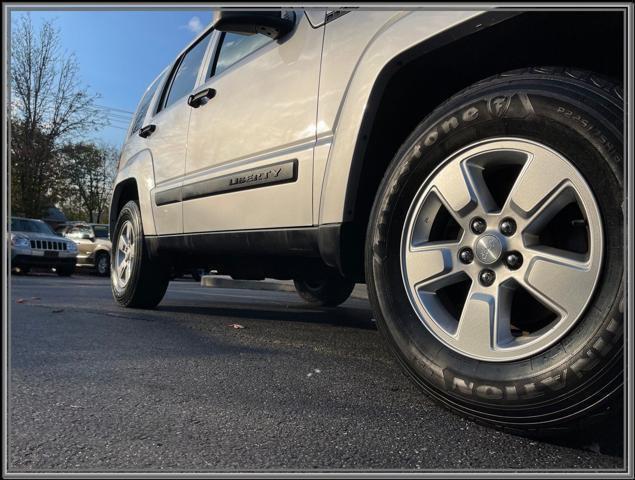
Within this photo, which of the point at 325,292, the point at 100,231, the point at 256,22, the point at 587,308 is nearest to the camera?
the point at 587,308

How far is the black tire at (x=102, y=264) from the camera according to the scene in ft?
48.4

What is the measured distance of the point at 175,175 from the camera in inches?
130

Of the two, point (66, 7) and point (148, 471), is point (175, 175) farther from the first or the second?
point (148, 471)

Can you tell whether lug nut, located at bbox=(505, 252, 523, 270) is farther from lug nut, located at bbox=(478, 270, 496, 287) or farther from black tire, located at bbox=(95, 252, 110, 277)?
black tire, located at bbox=(95, 252, 110, 277)

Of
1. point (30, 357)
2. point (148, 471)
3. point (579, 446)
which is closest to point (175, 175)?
point (30, 357)

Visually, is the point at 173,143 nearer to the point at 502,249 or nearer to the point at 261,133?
the point at 261,133

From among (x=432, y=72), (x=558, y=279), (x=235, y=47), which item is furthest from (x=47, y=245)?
(x=558, y=279)

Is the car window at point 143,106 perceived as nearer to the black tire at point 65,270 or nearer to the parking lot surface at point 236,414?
the parking lot surface at point 236,414

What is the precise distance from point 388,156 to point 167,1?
100cm

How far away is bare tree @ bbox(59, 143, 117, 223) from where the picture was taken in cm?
1845

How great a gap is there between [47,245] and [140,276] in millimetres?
10577

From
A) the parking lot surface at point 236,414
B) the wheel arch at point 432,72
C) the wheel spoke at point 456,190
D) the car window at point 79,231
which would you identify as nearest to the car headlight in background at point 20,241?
the car window at point 79,231

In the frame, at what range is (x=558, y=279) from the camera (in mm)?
1338

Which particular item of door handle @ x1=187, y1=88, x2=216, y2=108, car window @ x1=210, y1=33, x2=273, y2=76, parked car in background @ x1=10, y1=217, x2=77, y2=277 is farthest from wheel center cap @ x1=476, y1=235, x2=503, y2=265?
parked car in background @ x1=10, y1=217, x2=77, y2=277
